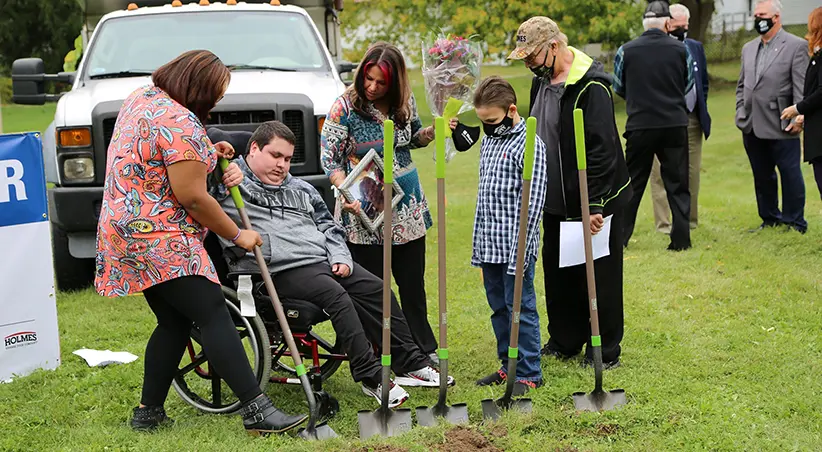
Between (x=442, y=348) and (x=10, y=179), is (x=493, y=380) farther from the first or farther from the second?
(x=10, y=179)

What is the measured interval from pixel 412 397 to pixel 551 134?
1.63 m

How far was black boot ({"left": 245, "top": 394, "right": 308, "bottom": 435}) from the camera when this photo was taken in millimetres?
4531


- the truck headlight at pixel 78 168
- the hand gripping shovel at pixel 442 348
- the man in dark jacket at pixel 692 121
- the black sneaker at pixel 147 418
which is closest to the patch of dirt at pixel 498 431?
the hand gripping shovel at pixel 442 348

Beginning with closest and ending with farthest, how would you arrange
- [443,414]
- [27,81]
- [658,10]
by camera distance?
[443,414] < [27,81] < [658,10]

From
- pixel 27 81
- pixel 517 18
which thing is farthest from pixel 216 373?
pixel 517 18

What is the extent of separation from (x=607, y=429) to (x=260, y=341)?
172cm

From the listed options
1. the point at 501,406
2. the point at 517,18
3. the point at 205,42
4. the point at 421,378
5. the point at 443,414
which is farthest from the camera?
the point at 517,18

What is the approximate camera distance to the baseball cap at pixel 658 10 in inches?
343

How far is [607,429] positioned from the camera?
4527 millimetres

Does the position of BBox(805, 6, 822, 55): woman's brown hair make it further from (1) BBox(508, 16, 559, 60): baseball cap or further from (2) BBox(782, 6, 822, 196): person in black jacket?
(1) BBox(508, 16, 559, 60): baseball cap

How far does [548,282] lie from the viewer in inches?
224

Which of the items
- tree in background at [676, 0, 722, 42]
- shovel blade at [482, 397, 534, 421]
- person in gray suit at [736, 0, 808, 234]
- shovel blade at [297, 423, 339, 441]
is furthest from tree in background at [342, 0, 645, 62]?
shovel blade at [297, 423, 339, 441]

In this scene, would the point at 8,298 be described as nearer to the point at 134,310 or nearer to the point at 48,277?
the point at 48,277

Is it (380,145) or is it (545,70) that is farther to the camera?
(380,145)
